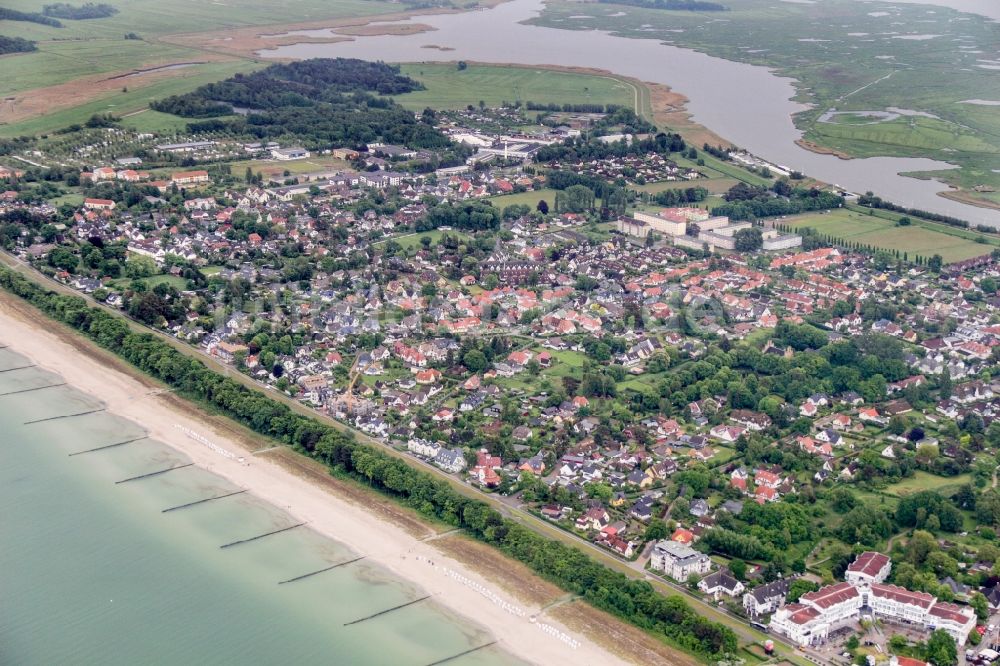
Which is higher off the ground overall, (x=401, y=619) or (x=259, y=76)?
(x=259, y=76)

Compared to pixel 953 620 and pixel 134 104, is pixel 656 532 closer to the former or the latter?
pixel 953 620

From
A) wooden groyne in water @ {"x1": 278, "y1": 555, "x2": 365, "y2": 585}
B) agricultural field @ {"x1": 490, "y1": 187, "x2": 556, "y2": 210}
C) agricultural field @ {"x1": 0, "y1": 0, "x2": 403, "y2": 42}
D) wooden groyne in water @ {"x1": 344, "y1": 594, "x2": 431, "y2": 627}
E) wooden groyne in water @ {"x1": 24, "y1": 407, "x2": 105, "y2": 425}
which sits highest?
agricultural field @ {"x1": 0, "y1": 0, "x2": 403, "y2": 42}

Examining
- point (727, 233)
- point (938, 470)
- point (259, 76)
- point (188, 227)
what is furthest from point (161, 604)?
point (259, 76)

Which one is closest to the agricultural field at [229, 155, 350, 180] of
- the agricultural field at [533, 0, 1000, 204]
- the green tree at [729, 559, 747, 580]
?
the agricultural field at [533, 0, 1000, 204]

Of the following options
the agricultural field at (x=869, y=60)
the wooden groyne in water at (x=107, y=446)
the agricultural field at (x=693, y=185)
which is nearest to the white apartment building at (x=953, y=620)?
the wooden groyne in water at (x=107, y=446)

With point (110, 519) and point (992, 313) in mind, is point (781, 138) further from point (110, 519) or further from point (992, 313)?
point (110, 519)

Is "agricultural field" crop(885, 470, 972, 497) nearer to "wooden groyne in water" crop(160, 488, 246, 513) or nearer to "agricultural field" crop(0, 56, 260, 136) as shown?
"wooden groyne in water" crop(160, 488, 246, 513)
